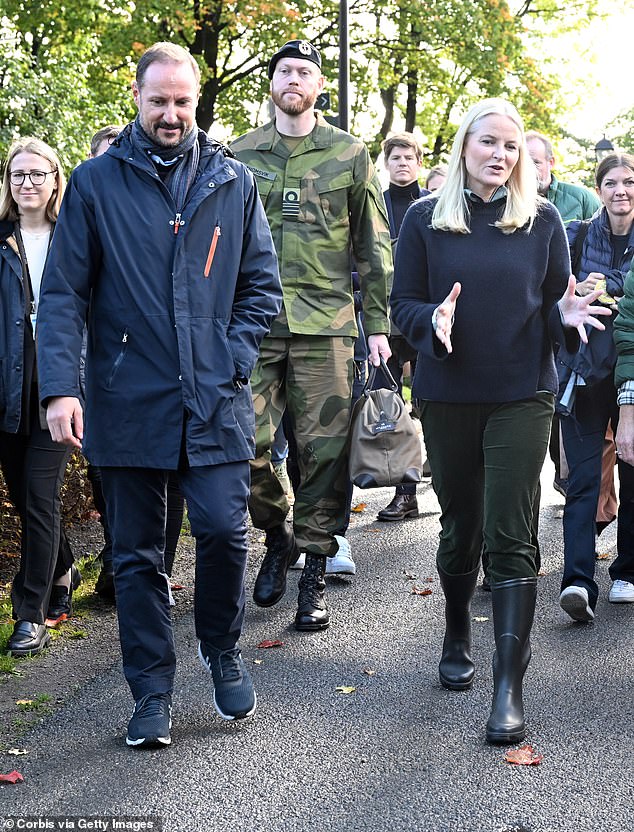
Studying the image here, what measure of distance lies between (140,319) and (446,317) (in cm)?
109

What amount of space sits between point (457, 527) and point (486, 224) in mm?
1186

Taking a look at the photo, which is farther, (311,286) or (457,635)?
(311,286)

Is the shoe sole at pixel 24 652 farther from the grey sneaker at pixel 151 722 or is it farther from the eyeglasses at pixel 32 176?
the eyeglasses at pixel 32 176

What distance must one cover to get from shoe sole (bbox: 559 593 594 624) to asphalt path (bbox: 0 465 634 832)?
0.05 m

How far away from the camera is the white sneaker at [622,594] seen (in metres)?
6.30

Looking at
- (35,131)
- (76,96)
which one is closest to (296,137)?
(35,131)

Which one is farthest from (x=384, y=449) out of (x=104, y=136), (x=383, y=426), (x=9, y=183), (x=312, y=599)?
(x=104, y=136)

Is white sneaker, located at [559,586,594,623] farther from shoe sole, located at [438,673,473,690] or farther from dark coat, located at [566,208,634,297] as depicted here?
dark coat, located at [566,208,634,297]

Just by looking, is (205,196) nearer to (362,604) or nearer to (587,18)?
(362,604)

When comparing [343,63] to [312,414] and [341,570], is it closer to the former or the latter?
[341,570]

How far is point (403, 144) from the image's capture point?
8.76 meters

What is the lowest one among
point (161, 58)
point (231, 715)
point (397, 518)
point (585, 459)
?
point (397, 518)

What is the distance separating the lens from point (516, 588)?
15.0 ft

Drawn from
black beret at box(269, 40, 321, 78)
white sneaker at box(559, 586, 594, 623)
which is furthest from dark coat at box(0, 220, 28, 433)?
white sneaker at box(559, 586, 594, 623)
